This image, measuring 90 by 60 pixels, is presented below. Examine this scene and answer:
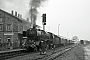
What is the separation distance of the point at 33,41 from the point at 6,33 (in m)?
24.8

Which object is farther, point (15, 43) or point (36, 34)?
point (15, 43)

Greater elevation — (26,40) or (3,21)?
(3,21)

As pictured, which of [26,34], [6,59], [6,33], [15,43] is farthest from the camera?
[6,33]

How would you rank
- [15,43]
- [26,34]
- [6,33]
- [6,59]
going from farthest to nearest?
[6,33] → [15,43] → [26,34] → [6,59]

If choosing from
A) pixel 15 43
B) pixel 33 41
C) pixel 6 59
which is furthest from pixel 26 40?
pixel 15 43

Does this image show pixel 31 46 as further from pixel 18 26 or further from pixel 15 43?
pixel 18 26

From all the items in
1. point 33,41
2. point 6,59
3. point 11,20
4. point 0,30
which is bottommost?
point 6,59

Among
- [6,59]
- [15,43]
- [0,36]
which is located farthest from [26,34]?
[0,36]

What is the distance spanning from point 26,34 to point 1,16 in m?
24.9

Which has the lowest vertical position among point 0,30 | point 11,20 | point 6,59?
point 6,59

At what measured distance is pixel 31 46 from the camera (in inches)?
962

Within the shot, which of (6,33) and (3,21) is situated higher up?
(3,21)

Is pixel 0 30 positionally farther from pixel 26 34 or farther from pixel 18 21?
pixel 26 34

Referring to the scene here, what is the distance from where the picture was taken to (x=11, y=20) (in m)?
49.2
